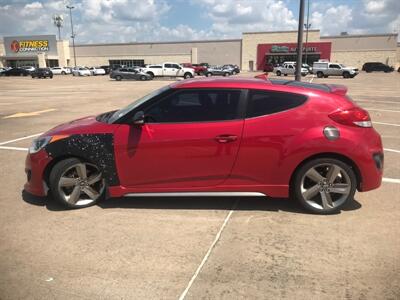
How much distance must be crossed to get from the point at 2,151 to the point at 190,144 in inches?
207

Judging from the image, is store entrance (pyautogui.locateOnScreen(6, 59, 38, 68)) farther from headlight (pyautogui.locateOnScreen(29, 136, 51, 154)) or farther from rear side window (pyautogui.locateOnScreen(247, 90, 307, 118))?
rear side window (pyautogui.locateOnScreen(247, 90, 307, 118))

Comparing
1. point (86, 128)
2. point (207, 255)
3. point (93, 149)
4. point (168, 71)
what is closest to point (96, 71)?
point (168, 71)

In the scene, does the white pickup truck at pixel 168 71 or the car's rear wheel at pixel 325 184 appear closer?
the car's rear wheel at pixel 325 184

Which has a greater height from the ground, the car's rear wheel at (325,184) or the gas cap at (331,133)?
the gas cap at (331,133)

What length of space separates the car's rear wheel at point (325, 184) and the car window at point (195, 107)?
107 centimetres

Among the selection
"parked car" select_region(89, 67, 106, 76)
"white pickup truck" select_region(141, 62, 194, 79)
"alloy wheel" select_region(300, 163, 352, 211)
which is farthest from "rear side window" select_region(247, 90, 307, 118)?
"parked car" select_region(89, 67, 106, 76)

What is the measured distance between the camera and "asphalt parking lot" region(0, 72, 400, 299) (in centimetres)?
328

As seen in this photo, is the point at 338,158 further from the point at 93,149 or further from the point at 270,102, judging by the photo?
the point at 93,149

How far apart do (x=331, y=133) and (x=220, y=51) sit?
280 feet

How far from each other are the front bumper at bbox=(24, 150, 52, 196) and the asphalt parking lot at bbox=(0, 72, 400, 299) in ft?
0.86

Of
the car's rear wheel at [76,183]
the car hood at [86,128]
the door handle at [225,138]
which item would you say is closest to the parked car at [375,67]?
the door handle at [225,138]

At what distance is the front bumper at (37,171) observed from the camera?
483cm

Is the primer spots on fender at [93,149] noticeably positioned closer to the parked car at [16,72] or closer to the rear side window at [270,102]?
the rear side window at [270,102]

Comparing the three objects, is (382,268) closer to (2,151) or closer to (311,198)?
(311,198)
